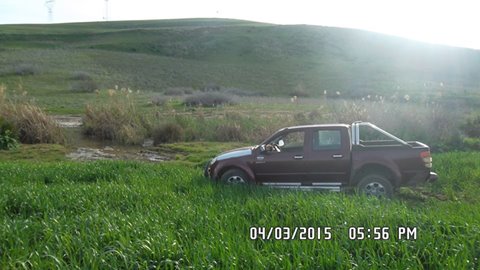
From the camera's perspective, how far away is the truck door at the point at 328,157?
9.77 metres

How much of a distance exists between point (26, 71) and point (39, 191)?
50479mm

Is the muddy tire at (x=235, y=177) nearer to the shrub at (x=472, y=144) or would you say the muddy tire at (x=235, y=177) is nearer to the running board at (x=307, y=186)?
the running board at (x=307, y=186)

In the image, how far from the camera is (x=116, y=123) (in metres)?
21.4

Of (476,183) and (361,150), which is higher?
(361,150)

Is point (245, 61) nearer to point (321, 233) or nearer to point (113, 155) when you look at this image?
point (113, 155)

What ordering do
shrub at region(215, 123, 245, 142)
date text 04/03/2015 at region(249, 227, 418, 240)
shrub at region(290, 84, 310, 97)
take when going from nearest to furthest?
1. date text 04/03/2015 at region(249, 227, 418, 240)
2. shrub at region(215, 123, 245, 142)
3. shrub at region(290, 84, 310, 97)

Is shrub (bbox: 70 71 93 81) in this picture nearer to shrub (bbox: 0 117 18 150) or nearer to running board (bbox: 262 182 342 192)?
shrub (bbox: 0 117 18 150)

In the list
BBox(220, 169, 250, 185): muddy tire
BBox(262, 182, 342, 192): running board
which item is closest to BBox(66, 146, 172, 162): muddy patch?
BBox(220, 169, 250, 185): muddy tire

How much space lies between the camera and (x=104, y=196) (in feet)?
27.8

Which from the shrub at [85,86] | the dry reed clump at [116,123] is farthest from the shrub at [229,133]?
the shrub at [85,86]

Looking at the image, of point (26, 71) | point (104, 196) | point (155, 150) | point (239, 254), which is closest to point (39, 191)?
point (104, 196)

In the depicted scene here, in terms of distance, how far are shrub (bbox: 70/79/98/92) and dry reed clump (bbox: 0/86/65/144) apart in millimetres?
24860

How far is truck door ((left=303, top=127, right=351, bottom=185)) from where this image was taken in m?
9.77

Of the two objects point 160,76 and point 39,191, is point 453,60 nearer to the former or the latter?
point 160,76
